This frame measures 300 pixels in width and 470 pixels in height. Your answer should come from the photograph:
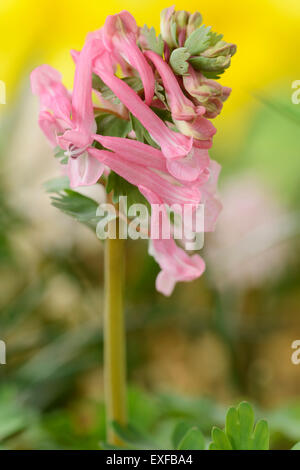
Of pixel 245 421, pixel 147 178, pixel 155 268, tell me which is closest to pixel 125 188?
pixel 147 178

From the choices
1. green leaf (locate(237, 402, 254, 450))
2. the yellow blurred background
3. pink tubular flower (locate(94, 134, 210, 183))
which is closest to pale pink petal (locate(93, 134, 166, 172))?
pink tubular flower (locate(94, 134, 210, 183))

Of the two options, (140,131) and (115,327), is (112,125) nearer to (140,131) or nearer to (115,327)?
(140,131)

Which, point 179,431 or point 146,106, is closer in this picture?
point 146,106

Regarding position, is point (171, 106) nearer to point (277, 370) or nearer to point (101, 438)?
point (101, 438)

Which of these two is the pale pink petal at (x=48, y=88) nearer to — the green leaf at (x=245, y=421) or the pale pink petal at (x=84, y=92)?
the pale pink petal at (x=84, y=92)

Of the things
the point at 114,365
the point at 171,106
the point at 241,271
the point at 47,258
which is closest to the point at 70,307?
the point at 47,258

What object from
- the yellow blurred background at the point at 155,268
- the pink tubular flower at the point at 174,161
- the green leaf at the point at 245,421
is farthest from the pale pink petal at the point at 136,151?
the yellow blurred background at the point at 155,268
